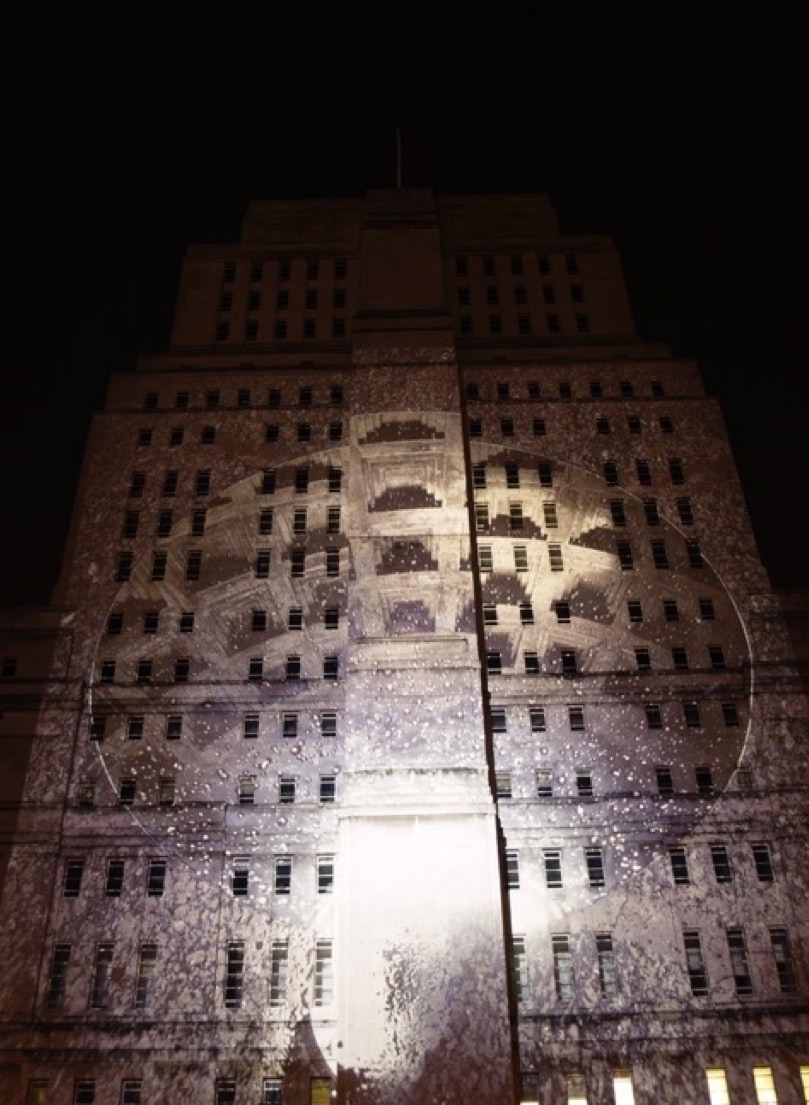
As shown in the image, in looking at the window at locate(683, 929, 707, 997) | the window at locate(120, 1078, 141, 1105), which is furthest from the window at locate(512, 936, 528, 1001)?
the window at locate(120, 1078, 141, 1105)

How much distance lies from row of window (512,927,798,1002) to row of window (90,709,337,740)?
6.02 meters

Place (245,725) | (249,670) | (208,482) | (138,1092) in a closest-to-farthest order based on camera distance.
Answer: (138,1092) < (245,725) < (249,670) < (208,482)

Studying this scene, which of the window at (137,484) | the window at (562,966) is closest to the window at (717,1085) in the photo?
the window at (562,966)

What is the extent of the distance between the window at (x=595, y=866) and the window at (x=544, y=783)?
140 cm

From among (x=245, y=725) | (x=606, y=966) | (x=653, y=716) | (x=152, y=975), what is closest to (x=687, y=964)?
(x=606, y=966)

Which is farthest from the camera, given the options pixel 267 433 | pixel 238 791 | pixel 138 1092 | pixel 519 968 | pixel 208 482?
pixel 267 433

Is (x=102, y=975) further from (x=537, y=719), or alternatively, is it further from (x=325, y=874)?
(x=537, y=719)

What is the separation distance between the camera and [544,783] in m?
22.2

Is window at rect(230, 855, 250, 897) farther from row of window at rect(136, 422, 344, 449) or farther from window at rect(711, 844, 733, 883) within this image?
row of window at rect(136, 422, 344, 449)

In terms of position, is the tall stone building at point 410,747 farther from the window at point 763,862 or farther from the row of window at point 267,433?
the window at point 763,862

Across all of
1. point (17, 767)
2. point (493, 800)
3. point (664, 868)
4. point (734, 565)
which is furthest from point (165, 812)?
point (734, 565)

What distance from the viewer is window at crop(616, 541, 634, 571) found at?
982 inches

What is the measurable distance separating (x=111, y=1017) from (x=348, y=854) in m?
5.59

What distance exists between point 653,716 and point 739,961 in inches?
205
